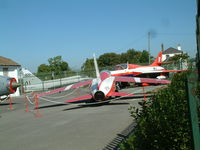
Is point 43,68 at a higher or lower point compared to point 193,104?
higher

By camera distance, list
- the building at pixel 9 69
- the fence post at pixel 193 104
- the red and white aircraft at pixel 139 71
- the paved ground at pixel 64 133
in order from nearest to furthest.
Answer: the fence post at pixel 193 104, the paved ground at pixel 64 133, the red and white aircraft at pixel 139 71, the building at pixel 9 69

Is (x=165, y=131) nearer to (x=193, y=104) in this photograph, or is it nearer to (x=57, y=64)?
(x=193, y=104)

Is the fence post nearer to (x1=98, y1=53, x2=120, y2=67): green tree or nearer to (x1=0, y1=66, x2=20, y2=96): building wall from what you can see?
(x1=0, y1=66, x2=20, y2=96): building wall

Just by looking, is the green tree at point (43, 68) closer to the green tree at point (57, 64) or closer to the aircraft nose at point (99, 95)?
the green tree at point (57, 64)

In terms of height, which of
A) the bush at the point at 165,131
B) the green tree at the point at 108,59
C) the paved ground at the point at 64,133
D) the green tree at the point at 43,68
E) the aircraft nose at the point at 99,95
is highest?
the green tree at the point at 108,59

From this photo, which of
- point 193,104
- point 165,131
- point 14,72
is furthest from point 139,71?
point 193,104

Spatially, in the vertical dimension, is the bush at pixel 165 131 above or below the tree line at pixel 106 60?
below

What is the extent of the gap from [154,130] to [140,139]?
25 cm

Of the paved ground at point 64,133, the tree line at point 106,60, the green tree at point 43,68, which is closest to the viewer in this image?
the paved ground at point 64,133

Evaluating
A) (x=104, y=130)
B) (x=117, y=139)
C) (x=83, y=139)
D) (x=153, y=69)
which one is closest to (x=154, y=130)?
(x=117, y=139)

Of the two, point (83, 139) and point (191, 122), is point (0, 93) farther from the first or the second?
point (191, 122)

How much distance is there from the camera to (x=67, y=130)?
8375 mm

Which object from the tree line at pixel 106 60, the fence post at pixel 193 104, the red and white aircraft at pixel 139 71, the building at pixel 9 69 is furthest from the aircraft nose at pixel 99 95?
the tree line at pixel 106 60

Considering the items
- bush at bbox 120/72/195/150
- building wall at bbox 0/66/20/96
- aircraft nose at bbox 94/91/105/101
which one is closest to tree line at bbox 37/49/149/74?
building wall at bbox 0/66/20/96
